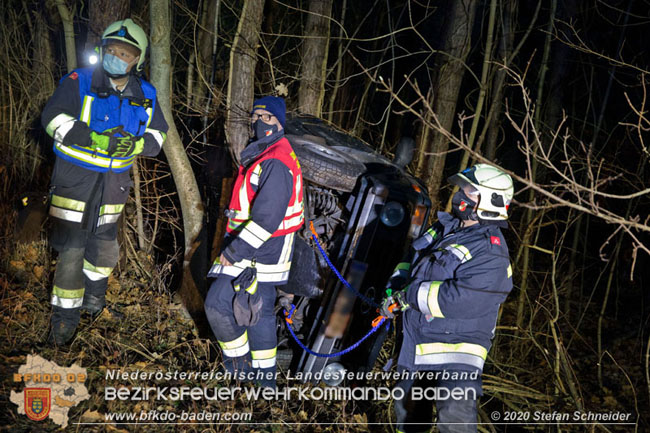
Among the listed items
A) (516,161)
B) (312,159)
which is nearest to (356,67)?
(516,161)

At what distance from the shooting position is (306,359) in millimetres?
3840

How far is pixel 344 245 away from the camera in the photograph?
3691 mm

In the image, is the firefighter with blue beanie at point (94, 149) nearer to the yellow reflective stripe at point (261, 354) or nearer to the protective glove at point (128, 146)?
the protective glove at point (128, 146)

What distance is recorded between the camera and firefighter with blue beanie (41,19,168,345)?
11.6 ft

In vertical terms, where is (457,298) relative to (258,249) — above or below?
above

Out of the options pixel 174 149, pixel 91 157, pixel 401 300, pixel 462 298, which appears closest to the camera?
pixel 462 298

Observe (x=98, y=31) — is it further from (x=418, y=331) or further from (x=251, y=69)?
(x=418, y=331)

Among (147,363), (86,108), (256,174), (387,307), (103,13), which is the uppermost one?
(103,13)

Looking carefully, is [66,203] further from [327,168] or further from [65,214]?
[327,168]

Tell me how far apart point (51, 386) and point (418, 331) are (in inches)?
99.7

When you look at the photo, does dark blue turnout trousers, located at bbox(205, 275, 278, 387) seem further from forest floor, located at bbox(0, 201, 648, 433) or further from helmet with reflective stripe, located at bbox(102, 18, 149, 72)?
helmet with reflective stripe, located at bbox(102, 18, 149, 72)

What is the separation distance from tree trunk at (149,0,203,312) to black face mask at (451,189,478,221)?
253 centimetres

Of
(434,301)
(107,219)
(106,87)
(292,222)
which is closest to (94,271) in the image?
(107,219)

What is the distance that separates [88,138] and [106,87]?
0.41m
